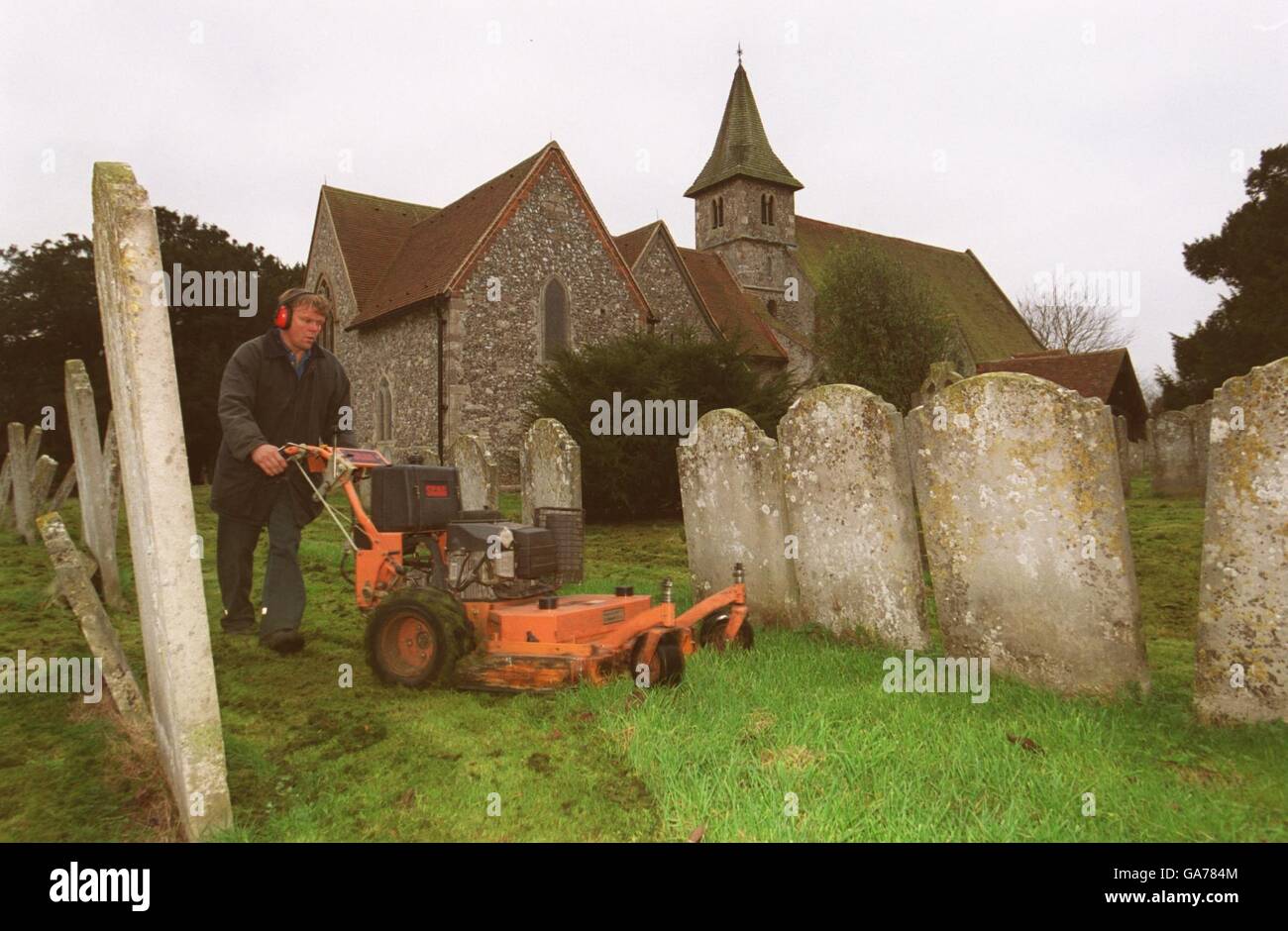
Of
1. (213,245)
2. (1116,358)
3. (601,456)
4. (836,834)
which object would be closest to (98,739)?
(836,834)

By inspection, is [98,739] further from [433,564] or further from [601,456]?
[601,456]

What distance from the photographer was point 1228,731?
13.1 feet

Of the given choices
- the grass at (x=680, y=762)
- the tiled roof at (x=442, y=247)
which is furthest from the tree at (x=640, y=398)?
the grass at (x=680, y=762)

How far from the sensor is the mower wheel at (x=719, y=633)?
5668 mm

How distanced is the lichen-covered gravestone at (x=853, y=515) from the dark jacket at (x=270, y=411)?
3.39m

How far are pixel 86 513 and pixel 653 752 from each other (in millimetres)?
5635

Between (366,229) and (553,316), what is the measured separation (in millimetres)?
8268

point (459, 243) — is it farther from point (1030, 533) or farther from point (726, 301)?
point (1030, 533)

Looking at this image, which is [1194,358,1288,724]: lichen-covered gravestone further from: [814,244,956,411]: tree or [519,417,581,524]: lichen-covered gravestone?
[814,244,956,411]: tree

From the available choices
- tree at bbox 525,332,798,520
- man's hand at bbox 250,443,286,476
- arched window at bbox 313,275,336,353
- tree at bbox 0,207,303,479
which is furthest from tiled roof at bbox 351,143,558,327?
man's hand at bbox 250,443,286,476

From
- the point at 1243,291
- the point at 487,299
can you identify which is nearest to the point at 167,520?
the point at 487,299

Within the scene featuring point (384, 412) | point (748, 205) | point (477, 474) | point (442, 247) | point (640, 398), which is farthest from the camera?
point (748, 205)

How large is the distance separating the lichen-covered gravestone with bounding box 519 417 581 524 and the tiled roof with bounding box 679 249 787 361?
19.1 metres

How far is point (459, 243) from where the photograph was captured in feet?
72.7
